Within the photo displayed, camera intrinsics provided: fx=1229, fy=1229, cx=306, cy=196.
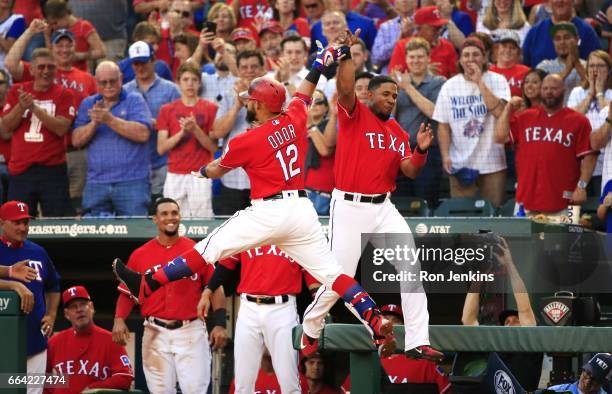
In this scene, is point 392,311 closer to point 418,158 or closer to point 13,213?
point 418,158

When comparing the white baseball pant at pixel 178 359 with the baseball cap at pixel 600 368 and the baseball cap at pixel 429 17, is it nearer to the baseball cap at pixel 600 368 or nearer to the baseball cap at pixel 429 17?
the baseball cap at pixel 600 368

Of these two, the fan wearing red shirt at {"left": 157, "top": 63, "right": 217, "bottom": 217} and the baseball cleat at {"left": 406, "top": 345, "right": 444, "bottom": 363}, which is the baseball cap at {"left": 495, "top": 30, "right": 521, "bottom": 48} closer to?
the fan wearing red shirt at {"left": 157, "top": 63, "right": 217, "bottom": 217}

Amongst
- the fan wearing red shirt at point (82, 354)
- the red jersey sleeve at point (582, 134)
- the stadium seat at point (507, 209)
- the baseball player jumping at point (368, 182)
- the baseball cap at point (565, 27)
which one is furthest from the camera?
the baseball cap at point (565, 27)

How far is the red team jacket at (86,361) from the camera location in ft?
31.9

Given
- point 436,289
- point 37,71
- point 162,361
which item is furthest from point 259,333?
point 37,71

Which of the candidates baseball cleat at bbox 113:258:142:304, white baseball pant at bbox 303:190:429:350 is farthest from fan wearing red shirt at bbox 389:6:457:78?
baseball cleat at bbox 113:258:142:304

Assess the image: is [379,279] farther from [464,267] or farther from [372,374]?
[372,374]

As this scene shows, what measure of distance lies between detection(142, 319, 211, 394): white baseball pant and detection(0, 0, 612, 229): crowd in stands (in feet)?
4.94

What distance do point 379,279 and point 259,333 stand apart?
99 centimetres

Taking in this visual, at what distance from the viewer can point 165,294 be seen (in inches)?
373

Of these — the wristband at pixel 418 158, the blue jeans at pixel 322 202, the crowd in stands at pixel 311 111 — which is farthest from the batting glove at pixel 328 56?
the blue jeans at pixel 322 202

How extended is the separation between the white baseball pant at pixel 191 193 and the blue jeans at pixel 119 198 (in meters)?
0.23

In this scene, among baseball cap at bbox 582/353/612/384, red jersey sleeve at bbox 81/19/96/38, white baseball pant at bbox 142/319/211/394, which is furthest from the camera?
red jersey sleeve at bbox 81/19/96/38

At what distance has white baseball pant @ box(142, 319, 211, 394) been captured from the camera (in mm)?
9352
